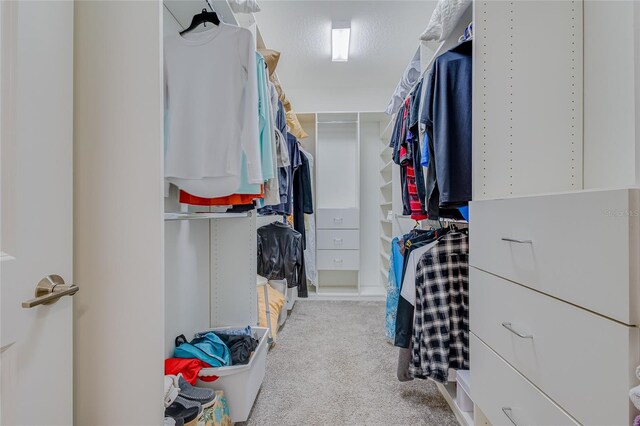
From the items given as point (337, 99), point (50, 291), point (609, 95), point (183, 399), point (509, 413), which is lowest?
point (183, 399)

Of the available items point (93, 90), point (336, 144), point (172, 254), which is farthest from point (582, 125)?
point (336, 144)

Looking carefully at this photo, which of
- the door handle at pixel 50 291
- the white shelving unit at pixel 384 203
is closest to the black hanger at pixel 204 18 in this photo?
the door handle at pixel 50 291

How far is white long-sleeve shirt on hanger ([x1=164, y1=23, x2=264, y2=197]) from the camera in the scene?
3.56 ft

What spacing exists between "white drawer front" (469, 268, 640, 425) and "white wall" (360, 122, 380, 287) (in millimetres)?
2675

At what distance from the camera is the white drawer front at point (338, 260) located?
3246 millimetres

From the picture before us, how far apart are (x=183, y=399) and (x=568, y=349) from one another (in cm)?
120

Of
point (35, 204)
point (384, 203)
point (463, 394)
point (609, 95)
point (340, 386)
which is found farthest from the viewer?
point (384, 203)

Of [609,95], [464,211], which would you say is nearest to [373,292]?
[464,211]

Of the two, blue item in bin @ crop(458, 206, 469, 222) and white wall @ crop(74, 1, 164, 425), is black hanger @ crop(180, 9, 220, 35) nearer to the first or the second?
white wall @ crop(74, 1, 164, 425)

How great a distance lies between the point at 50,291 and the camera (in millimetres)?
599

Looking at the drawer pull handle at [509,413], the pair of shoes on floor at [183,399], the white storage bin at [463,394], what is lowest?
the white storage bin at [463,394]

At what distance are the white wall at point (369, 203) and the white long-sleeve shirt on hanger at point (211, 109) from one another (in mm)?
2608

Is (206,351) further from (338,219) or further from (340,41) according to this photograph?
(340,41)

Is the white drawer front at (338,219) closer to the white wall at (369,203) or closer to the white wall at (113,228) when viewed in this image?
the white wall at (369,203)
